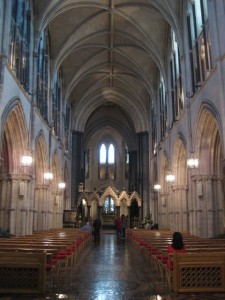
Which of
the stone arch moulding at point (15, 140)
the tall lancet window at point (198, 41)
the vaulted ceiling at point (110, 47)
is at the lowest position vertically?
the stone arch moulding at point (15, 140)

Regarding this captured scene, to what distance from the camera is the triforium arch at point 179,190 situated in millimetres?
22447

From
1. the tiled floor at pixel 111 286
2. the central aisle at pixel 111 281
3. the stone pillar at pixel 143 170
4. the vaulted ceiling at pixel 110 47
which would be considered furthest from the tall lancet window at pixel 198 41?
the stone pillar at pixel 143 170

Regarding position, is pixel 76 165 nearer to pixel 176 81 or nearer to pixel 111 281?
pixel 176 81

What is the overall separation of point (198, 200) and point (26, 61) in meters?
12.5

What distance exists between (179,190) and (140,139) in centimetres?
1648

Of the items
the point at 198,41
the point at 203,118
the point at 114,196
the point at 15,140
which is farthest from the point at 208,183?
the point at 114,196

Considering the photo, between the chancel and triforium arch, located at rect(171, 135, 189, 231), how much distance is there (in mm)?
79

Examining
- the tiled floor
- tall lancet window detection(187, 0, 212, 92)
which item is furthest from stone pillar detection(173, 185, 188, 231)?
the tiled floor

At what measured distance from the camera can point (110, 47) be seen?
29.5 meters

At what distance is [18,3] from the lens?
17.7m

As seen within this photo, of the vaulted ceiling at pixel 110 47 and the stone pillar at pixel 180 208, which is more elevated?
the vaulted ceiling at pixel 110 47

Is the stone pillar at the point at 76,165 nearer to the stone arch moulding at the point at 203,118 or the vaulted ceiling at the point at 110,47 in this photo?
the vaulted ceiling at the point at 110,47

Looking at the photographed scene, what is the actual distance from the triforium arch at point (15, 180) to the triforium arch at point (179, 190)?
1004 centimetres

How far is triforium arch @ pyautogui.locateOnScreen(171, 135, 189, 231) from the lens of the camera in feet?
73.6
